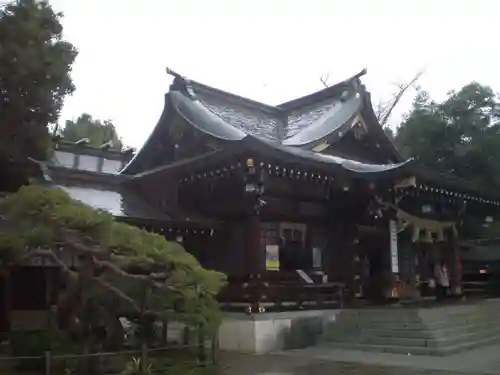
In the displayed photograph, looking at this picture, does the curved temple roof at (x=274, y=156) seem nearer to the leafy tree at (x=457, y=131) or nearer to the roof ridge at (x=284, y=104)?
the roof ridge at (x=284, y=104)

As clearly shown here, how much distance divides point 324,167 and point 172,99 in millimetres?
6539

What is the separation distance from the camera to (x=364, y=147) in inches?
826

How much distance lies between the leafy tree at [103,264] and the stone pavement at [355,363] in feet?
5.84

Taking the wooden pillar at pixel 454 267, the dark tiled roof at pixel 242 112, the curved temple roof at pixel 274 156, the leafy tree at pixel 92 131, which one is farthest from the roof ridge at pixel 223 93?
the leafy tree at pixel 92 131

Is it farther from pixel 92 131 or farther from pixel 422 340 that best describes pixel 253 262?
pixel 92 131

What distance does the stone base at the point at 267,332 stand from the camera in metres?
13.6

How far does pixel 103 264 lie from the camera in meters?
10.3

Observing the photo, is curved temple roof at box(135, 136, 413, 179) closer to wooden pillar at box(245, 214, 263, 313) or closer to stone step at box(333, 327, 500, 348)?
wooden pillar at box(245, 214, 263, 313)

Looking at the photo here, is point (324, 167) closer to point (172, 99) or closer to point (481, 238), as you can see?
point (172, 99)

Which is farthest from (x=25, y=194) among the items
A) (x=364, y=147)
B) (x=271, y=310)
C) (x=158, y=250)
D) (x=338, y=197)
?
(x=364, y=147)

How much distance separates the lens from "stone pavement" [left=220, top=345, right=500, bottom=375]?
10.5 metres

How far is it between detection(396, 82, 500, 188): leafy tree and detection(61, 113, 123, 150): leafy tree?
22.4 metres

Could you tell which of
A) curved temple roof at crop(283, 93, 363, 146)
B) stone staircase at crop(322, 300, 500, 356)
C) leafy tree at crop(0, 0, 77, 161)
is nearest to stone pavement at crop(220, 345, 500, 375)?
stone staircase at crop(322, 300, 500, 356)

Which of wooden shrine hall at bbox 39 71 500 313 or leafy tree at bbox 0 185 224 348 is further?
wooden shrine hall at bbox 39 71 500 313
